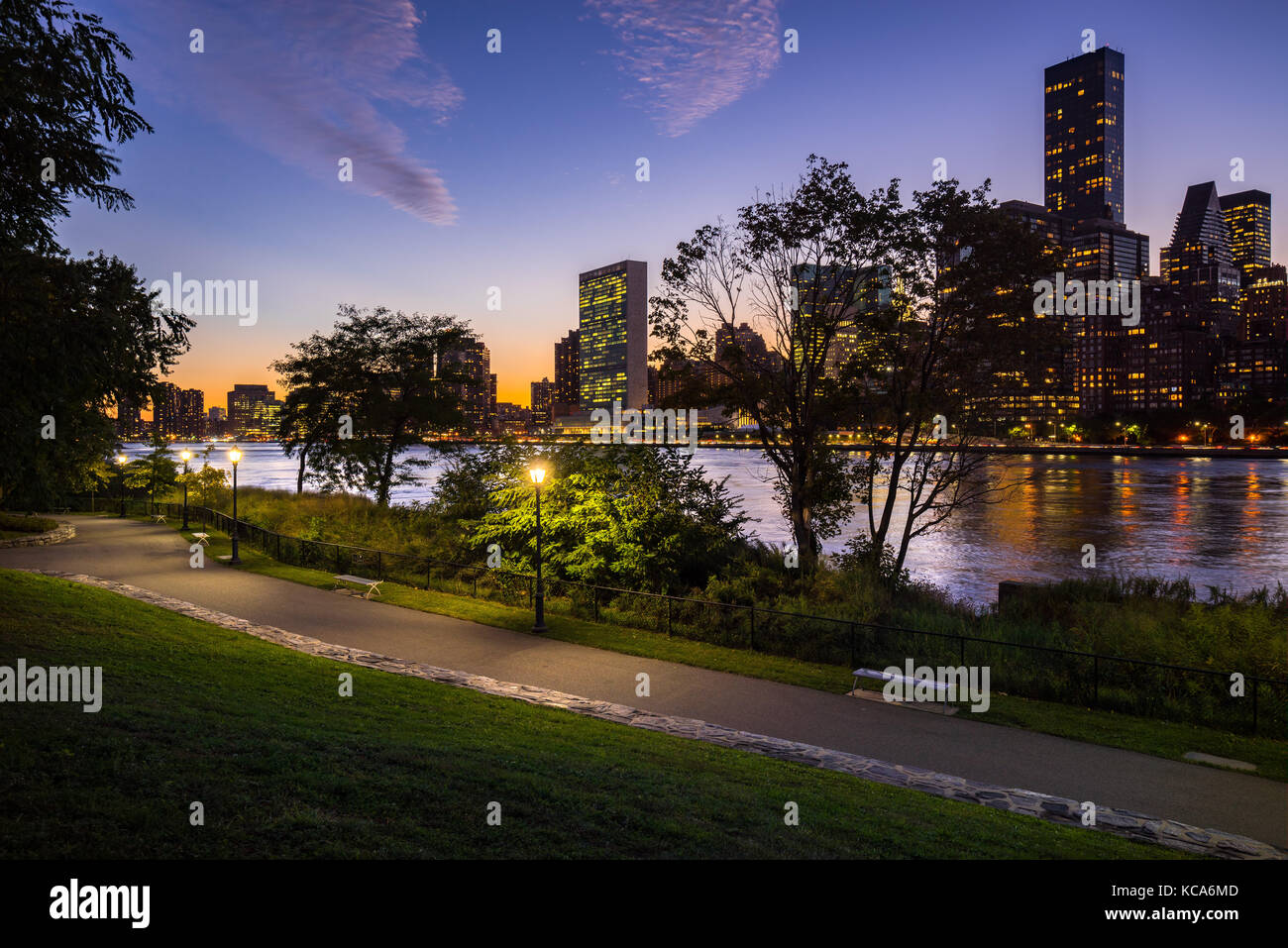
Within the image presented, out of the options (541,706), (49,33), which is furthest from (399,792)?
(49,33)

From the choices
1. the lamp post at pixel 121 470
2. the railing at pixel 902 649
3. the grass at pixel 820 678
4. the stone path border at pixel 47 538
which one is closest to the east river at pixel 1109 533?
the railing at pixel 902 649

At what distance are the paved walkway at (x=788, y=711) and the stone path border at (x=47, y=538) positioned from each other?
864 cm

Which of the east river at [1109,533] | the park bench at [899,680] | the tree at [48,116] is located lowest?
the east river at [1109,533]

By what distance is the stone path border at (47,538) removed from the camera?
88.4 ft

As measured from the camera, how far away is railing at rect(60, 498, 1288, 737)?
491 inches

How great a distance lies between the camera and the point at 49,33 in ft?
33.9

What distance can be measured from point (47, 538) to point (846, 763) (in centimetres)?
3119

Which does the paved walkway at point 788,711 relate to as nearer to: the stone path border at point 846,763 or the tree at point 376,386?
the stone path border at point 846,763

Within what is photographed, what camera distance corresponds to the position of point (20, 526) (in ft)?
94.8

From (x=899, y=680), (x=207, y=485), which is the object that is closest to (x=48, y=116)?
(x=899, y=680)

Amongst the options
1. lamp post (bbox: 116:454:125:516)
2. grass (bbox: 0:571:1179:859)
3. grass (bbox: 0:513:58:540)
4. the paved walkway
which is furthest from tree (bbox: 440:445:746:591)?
lamp post (bbox: 116:454:125:516)

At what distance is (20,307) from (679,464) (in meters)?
16.1

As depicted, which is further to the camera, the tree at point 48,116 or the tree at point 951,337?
the tree at point 951,337

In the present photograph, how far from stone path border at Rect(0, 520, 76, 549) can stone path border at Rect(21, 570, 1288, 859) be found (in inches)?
690
